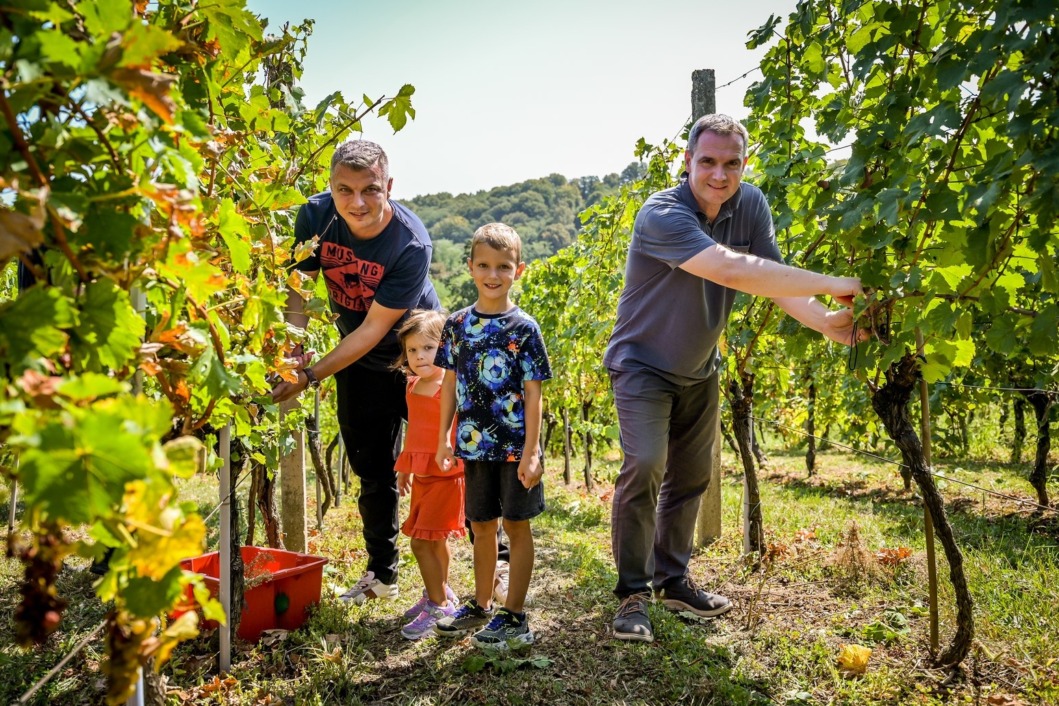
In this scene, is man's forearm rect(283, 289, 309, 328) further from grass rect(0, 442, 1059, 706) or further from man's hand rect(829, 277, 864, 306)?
man's hand rect(829, 277, 864, 306)

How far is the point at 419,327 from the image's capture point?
3254 mm

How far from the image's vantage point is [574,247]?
915cm

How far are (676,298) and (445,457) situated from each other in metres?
1.14

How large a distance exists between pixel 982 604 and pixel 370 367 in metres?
2.80

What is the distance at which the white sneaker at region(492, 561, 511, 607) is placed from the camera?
3250 millimetres

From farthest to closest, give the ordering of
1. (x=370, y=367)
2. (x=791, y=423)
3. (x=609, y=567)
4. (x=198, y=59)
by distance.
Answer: (x=791, y=423)
(x=609, y=567)
(x=370, y=367)
(x=198, y=59)

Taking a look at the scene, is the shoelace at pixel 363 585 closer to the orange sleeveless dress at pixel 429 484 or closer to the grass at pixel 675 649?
the grass at pixel 675 649

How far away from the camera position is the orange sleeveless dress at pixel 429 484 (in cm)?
310

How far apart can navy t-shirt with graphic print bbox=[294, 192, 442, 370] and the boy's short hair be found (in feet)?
1.07

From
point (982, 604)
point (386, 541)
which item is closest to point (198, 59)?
point (386, 541)

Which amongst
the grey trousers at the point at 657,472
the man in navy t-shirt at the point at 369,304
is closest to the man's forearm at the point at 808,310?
the grey trousers at the point at 657,472

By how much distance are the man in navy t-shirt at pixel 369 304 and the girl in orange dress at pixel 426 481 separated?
0.46 feet

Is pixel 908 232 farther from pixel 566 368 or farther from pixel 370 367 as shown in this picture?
pixel 566 368

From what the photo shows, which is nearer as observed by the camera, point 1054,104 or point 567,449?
point 1054,104
